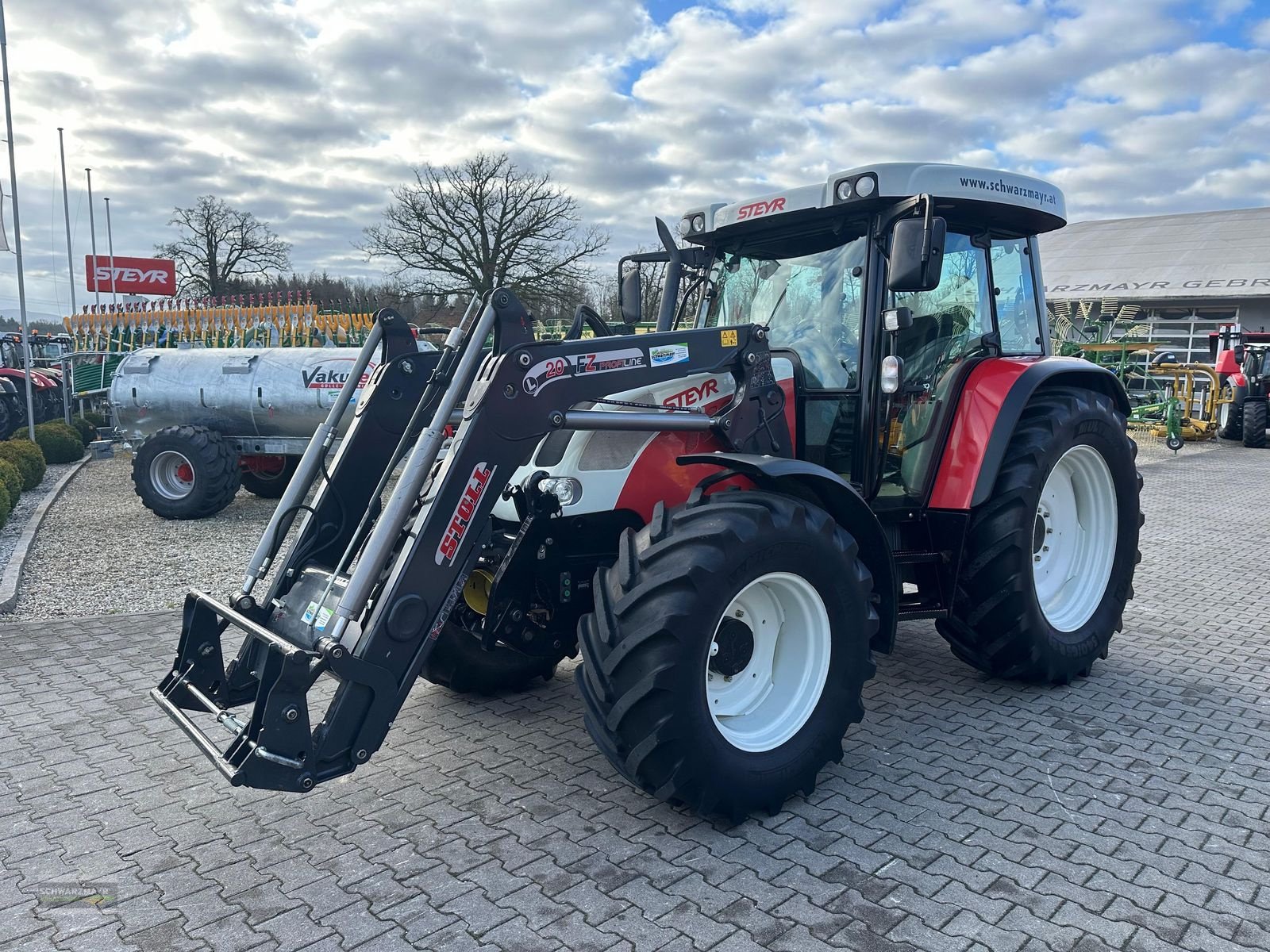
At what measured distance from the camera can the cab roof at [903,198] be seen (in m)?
4.20

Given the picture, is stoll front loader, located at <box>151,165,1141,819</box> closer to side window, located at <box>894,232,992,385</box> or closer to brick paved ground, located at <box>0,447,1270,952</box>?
side window, located at <box>894,232,992,385</box>

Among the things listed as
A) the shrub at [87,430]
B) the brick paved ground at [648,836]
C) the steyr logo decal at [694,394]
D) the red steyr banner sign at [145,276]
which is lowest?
the brick paved ground at [648,836]

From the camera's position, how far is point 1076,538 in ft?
17.0

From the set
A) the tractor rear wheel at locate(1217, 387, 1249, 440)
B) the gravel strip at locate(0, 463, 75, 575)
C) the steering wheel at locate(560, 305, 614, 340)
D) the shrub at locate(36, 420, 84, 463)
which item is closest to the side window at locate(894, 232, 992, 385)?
the steering wheel at locate(560, 305, 614, 340)

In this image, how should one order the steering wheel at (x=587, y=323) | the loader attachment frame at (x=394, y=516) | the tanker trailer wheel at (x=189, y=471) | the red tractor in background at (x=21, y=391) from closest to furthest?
the loader attachment frame at (x=394, y=516) < the steering wheel at (x=587, y=323) < the tanker trailer wheel at (x=189, y=471) < the red tractor in background at (x=21, y=391)

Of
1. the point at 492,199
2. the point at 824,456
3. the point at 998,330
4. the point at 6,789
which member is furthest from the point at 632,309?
the point at 492,199

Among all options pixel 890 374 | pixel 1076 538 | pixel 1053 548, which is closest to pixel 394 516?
pixel 890 374

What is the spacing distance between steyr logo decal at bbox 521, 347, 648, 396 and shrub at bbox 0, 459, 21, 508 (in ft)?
29.3

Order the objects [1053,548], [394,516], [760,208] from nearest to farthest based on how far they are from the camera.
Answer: [394,516], [760,208], [1053,548]

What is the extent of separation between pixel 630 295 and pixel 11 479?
28.1ft

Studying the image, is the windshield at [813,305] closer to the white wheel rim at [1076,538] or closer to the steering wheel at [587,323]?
the steering wheel at [587,323]

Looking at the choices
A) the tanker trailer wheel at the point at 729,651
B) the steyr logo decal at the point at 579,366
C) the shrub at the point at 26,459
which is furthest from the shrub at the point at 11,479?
the tanker trailer wheel at the point at 729,651

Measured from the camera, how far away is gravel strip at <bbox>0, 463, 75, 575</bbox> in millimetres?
8609

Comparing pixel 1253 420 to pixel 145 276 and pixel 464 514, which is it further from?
pixel 145 276
